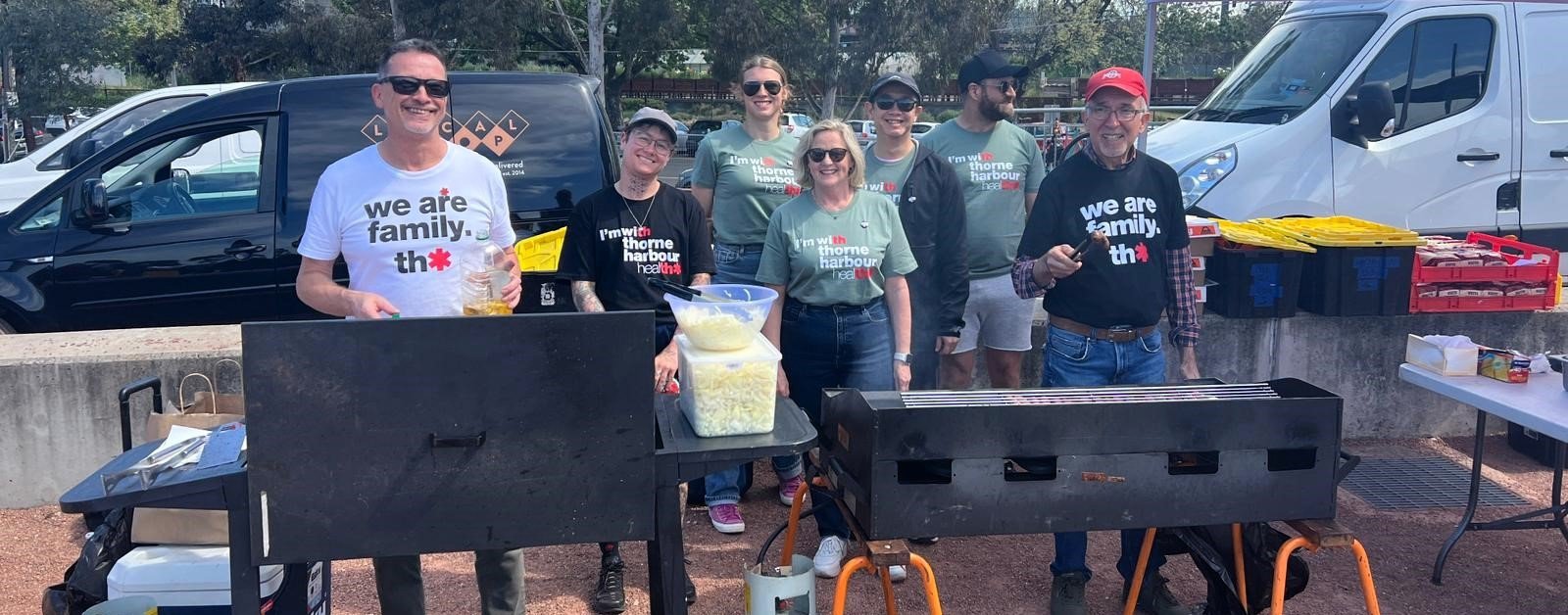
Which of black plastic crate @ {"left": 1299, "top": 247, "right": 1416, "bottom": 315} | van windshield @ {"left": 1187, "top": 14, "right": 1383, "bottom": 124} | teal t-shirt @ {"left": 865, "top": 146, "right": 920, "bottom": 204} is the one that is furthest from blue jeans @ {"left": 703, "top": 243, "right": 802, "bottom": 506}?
van windshield @ {"left": 1187, "top": 14, "right": 1383, "bottom": 124}

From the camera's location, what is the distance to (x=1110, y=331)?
3912 mm

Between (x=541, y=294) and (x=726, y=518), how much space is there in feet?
5.50

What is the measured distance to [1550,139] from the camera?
731cm

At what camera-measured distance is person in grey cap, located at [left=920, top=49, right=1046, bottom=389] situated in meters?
4.86

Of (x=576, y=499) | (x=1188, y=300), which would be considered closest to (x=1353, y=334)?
(x=1188, y=300)

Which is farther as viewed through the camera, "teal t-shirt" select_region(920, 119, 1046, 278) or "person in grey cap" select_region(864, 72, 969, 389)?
"teal t-shirt" select_region(920, 119, 1046, 278)

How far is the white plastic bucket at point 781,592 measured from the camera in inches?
126

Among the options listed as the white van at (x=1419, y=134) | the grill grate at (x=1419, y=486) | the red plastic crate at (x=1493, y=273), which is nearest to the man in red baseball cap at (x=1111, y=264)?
the grill grate at (x=1419, y=486)

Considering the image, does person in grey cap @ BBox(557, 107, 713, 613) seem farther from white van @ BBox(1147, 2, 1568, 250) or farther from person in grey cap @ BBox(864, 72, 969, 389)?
white van @ BBox(1147, 2, 1568, 250)

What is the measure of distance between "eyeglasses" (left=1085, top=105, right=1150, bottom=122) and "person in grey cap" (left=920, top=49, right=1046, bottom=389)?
1010mm

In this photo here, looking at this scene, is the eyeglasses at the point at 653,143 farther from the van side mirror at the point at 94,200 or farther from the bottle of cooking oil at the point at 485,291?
the van side mirror at the point at 94,200

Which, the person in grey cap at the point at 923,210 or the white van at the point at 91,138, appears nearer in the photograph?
the person in grey cap at the point at 923,210

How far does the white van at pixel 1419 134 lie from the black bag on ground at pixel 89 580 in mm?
6118

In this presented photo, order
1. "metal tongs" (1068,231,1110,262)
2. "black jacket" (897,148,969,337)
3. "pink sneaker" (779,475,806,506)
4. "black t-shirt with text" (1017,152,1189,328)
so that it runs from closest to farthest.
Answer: "metal tongs" (1068,231,1110,262), "black t-shirt with text" (1017,152,1189,328), "black jacket" (897,148,969,337), "pink sneaker" (779,475,806,506)
